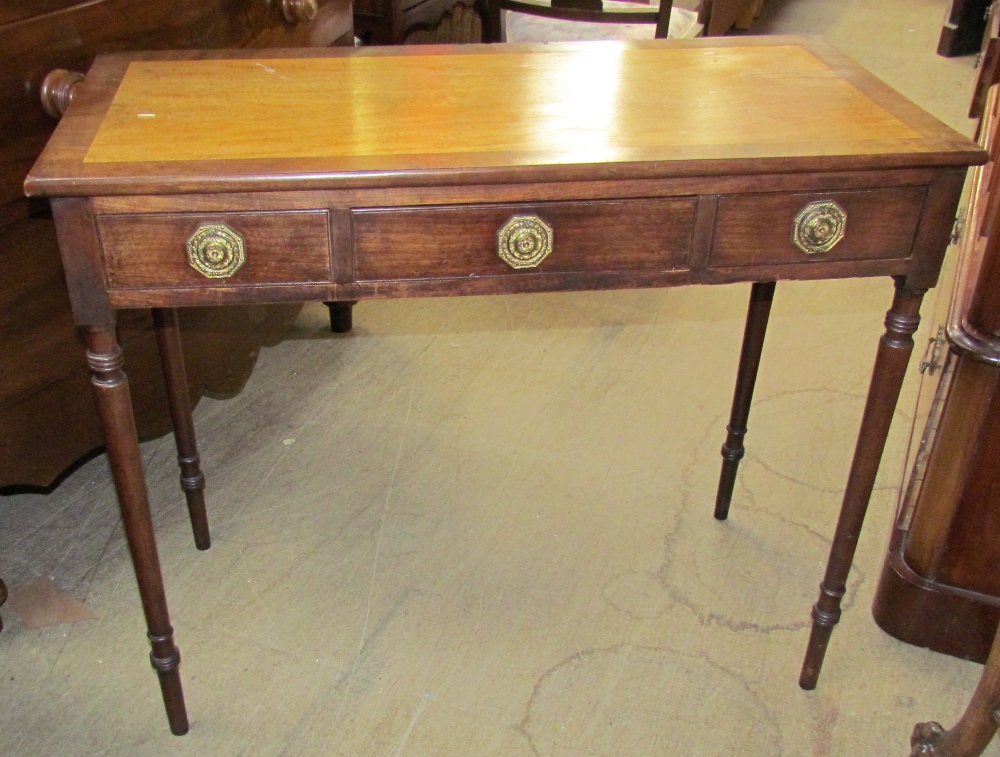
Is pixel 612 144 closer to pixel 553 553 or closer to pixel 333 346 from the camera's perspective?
pixel 553 553

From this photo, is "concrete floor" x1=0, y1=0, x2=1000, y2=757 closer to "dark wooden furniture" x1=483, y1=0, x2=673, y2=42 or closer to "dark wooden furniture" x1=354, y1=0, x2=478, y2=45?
"dark wooden furniture" x1=483, y1=0, x2=673, y2=42

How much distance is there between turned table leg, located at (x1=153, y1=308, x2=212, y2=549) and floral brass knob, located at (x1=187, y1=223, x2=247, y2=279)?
1.51 ft

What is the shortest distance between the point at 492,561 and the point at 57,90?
3.60ft

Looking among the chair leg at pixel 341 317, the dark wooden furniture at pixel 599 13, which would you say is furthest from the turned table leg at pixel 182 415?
the dark wooden furniture at pixel 599 13

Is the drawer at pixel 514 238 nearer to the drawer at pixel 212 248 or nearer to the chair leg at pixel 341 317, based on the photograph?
the drawer at pixel 212 248

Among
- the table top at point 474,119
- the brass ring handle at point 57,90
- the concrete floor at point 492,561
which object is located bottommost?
the concrete floor at point 492,561

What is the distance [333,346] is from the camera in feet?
8.57

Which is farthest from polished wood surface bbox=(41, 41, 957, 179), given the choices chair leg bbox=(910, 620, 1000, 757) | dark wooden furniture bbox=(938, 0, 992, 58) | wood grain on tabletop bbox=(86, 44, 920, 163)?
dark wooden furniture bbox=(938, 0, 992, 58)

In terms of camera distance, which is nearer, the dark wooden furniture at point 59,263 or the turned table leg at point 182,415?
the dark wooden furniture at point 59,263

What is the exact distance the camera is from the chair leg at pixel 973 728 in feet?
4.43

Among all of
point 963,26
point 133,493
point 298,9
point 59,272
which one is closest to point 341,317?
point 298,9

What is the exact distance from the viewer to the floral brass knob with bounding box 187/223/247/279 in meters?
1.18

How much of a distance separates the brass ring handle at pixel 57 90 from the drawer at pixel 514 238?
0.57 m

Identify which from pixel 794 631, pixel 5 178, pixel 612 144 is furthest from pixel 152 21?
pixel 794 631
